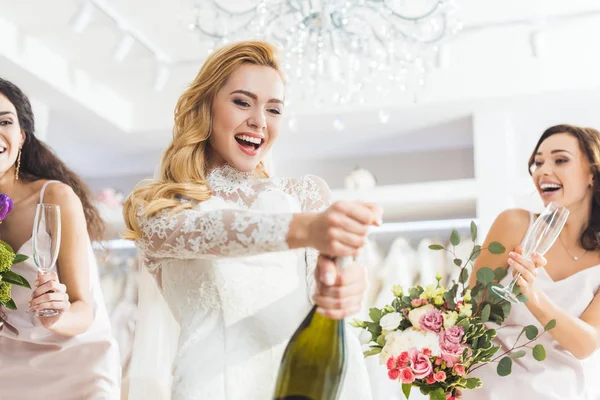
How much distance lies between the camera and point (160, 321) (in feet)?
5.00

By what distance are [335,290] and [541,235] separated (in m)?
0.65

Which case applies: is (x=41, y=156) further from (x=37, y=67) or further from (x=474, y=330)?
(x=37, y=67)

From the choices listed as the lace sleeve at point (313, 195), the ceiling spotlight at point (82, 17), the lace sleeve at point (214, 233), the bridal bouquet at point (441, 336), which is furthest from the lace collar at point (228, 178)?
the ceiling spotlight at point (82, 17)

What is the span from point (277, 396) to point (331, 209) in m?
0.25

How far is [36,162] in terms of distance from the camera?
74.0 inches

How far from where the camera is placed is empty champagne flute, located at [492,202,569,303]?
4.36ft

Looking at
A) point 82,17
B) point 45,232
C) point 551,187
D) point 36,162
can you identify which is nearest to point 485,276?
point 551,187

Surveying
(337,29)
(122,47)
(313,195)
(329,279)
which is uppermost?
(122,47)

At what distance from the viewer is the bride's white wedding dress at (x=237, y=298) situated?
3.89ft

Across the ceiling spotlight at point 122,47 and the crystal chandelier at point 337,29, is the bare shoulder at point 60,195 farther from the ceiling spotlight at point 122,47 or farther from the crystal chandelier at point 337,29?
the ceiling spotlight at point 122,47

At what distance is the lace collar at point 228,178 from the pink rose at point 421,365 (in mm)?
463

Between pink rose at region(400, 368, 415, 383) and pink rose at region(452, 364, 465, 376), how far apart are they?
0.08 m

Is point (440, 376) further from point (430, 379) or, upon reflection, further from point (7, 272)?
point (7, 272)

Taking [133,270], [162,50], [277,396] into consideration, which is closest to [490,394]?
[277,396]
